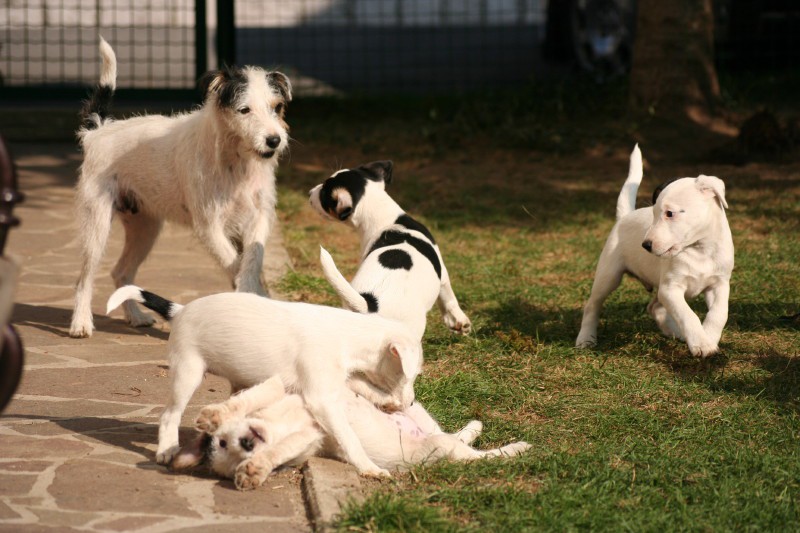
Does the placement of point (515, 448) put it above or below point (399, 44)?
below

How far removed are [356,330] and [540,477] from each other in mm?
996

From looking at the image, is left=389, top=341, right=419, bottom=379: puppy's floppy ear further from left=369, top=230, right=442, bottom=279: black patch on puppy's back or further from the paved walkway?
left=369, top=230, right=442, bottom=279: black patch on puppy's back

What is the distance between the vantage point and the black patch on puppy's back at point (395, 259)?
570 cm

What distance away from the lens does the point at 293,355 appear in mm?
4508

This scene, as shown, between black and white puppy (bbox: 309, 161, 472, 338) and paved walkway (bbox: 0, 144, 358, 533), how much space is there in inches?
36.5

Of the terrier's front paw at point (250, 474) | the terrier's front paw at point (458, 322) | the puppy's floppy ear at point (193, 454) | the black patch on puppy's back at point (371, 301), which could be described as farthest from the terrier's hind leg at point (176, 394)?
the terrier's front paw at point (458, 322)

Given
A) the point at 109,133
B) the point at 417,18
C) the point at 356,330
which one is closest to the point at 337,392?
the point at 356,330

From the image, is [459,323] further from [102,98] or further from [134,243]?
[102,98]

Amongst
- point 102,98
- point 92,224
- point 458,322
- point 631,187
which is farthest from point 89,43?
point 631,187

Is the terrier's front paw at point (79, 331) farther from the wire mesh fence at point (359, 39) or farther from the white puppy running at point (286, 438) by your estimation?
the wire mesh fence at point (359, 39)

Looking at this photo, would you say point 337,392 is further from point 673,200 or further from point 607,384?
→ point 673,200

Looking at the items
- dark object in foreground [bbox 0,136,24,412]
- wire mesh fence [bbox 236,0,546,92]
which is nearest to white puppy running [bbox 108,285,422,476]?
dark object in foreground [bbox 0,136,24,412]

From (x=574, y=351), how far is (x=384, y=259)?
1.29 metres

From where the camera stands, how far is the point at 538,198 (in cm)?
1060
